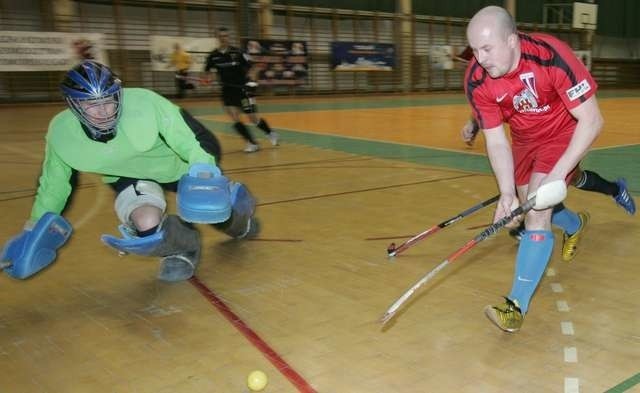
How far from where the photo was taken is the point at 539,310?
2.97 m

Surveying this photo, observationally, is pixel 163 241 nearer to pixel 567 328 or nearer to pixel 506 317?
pixel 506 317

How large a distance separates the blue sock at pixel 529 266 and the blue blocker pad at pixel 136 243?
1.86 metres

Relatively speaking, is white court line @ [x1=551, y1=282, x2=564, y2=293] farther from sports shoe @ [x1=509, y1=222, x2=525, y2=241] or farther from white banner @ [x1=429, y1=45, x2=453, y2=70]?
white banner @ [x1=429, y1=45, x2=453, y2=70]

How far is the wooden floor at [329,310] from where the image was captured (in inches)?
93.2

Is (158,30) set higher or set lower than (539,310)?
higher

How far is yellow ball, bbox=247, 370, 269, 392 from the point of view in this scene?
7.33 ft

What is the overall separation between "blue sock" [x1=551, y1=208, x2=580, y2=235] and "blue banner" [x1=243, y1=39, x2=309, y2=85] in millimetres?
17834

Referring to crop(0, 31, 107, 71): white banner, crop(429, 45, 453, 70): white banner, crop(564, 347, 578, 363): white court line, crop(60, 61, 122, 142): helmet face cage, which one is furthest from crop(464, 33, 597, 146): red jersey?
crop(429, 45, 453, 70): white banner

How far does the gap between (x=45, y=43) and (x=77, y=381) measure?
17.0 meters

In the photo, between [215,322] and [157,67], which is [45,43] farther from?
[215,322]

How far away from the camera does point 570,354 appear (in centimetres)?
248

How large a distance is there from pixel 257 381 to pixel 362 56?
74.9 feet

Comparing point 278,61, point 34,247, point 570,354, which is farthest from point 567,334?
point 278,61

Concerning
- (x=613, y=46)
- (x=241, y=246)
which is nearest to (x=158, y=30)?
(x=241, y=246)
